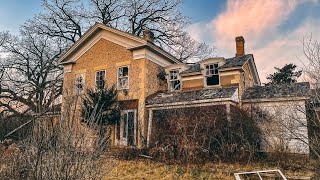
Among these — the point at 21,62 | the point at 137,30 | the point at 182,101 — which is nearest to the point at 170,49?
the point at 137,30

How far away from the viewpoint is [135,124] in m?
18.7

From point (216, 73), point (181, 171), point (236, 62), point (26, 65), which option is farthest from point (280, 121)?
point (26, 65)

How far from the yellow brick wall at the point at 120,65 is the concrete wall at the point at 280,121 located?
22.2 ft

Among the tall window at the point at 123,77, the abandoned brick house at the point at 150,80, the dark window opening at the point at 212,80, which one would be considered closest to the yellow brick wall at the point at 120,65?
the abandoned brick house at the point at 150,80

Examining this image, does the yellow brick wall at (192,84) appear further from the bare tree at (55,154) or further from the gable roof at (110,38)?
the bare tree at (55,154)

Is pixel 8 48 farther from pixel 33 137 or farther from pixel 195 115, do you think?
pixel 33 137

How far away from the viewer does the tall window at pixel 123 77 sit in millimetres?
19950

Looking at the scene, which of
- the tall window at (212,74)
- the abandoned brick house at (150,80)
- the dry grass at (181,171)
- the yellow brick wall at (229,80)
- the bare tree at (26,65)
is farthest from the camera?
the bare tree at (26,65)

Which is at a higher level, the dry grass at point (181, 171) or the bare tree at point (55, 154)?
the bare tree at point (55, 154)

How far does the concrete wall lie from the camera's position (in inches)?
540

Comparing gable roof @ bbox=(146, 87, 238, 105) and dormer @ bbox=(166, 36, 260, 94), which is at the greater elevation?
dormer @ bbox=(166, 36, 260, 94)

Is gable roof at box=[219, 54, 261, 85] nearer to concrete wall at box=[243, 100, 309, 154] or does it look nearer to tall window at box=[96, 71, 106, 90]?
concrete wall at box=[243, 100, 309, 154]

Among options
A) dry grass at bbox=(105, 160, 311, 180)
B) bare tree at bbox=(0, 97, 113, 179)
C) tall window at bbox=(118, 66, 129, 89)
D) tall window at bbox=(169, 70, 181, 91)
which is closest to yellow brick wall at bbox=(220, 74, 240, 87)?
tall window at bbox=(169, 70, 181, 91)

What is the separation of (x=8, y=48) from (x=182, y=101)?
74.4ft
